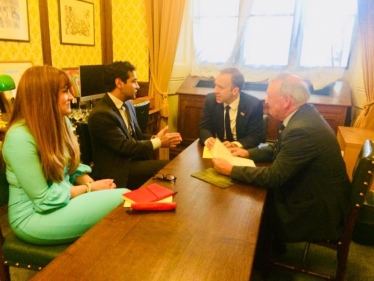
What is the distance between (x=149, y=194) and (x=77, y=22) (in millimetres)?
2674

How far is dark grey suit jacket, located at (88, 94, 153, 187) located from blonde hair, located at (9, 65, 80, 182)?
68cm

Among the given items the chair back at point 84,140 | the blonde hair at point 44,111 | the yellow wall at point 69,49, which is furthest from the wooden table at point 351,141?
the yellow wall at point 69,49

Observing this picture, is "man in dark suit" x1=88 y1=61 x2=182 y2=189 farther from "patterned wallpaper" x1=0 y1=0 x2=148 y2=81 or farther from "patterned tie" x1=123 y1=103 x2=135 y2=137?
"patterned wallpaper" x1=0 y1=0 x2=148 y2=81

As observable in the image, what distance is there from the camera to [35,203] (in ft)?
4.24

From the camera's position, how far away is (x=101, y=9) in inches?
144

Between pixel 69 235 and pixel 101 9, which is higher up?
pixel 101 9

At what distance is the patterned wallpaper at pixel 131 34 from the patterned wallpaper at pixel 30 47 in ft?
3.63

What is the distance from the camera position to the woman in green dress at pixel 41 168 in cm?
125

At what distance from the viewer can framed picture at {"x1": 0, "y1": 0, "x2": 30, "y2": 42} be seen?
8.15 ft

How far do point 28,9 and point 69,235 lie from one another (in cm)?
228

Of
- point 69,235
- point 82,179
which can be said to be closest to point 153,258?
point 69,235

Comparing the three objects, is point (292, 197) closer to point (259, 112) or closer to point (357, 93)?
point (259, 112)

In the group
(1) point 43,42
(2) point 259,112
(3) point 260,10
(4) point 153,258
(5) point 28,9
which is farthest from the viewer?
(3) point 260,10

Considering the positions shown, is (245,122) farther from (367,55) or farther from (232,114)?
(367,55)
